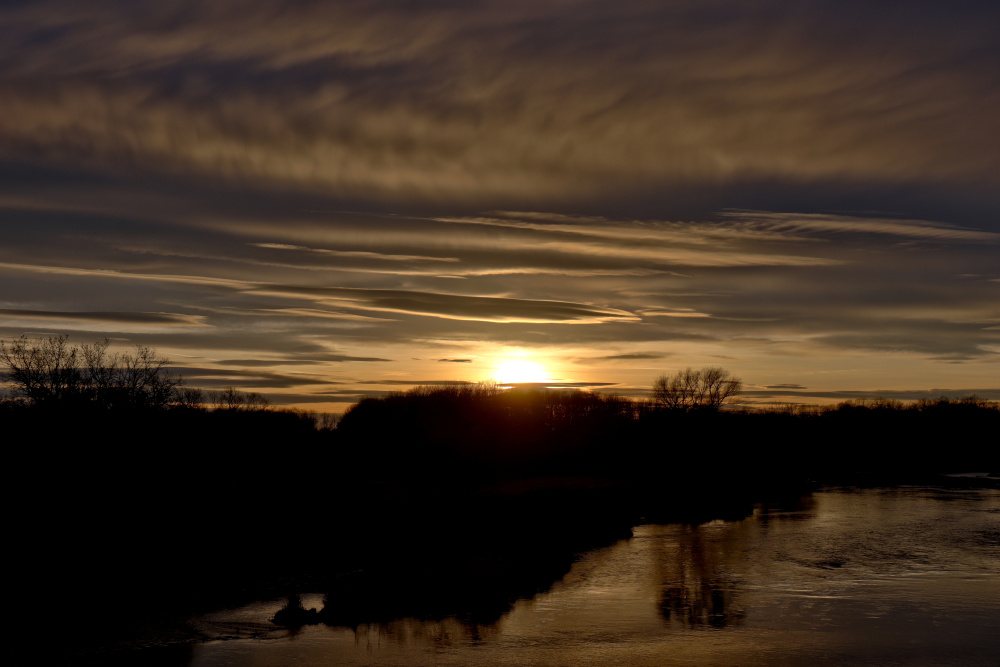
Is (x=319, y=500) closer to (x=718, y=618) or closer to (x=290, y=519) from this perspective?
(x=290, y=519)

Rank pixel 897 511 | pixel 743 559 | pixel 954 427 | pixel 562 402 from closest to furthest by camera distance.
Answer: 1. pixel 743 559
2. pixel 897 511
3. pixel 562 402
4. pixel 954 427

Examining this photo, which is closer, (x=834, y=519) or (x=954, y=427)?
(x=834, y=519)

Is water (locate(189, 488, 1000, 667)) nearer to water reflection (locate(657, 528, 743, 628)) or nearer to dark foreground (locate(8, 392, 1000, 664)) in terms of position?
water reflection (locate(657, 528, 743, 628))

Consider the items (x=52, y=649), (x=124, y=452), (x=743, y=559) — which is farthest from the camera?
(x=124, y=452)

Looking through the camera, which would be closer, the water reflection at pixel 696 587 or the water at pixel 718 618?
the water at pixel 718 618

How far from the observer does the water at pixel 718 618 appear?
21156 millimetres

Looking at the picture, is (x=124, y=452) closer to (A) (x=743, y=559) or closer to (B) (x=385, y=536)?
(B) (x=385, y=536)

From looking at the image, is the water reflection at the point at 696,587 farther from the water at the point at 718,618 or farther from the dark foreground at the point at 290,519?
the dark foreground at the point at 290,519

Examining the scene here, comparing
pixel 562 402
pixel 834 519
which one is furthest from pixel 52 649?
pixel 562 402

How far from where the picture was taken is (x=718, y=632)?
23.5 metres

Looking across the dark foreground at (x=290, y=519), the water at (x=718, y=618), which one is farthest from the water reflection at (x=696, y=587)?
the dark foreground at (x=290, y=519)

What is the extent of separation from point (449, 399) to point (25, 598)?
11184 cm

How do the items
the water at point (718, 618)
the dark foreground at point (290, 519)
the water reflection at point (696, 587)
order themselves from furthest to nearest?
1. the dark foreground at point (290, 519)
2. the water reflection at point (696, 587)
3. the water at point (718, 618)

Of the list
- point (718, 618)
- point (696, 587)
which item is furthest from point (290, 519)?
point (718, 618)
